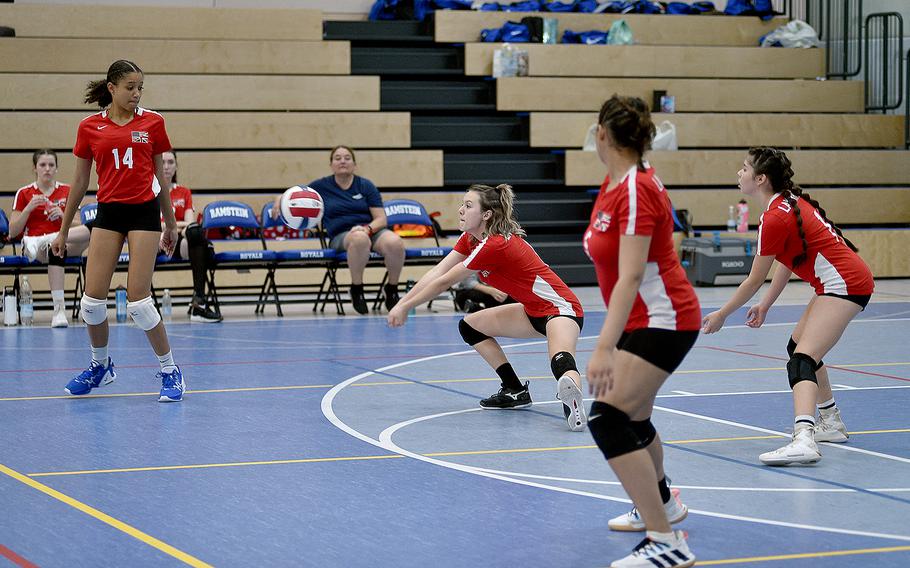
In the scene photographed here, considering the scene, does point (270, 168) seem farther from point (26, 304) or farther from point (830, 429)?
point (830, 429)

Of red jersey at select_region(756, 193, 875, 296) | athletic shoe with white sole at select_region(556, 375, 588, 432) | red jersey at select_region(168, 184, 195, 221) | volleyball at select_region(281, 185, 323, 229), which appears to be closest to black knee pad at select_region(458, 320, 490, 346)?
athletic shoe with white sole at select_region(556, 375, 588, 432)

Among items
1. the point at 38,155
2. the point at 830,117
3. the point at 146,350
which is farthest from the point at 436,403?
the point at 830,117

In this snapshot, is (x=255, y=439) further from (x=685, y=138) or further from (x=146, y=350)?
(x=685, y=138)

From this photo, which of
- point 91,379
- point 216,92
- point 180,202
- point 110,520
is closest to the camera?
point 110,520

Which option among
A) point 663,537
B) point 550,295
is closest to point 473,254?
point 550,295

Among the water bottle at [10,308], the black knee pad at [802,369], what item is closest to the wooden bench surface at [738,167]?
the water bottle at [10,308]

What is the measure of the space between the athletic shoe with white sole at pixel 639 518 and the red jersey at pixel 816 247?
1489mm

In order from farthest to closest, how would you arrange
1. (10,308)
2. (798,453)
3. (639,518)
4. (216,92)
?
(216,92), (10,308), (798,453), (639,518)

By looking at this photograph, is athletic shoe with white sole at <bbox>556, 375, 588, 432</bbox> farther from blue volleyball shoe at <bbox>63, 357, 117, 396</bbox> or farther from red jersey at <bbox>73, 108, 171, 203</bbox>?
blue volleyball shoe at <bbox>63, 357, 117, 396</bbox>

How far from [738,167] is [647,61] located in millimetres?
1812

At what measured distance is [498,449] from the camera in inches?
183

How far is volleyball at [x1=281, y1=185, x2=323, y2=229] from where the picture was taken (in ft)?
32.1

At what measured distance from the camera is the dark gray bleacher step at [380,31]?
579 inches

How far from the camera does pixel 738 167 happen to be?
46.5 feet
